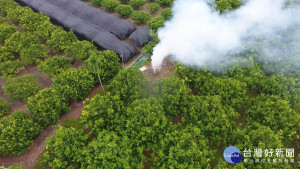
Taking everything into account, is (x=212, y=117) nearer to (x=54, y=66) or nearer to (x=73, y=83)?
(x=73, y=83)

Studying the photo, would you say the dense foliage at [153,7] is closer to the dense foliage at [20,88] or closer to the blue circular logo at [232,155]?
the dense foliage at [20,88]

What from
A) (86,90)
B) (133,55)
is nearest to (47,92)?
(86,90)

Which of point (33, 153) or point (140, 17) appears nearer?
point (33, 153)

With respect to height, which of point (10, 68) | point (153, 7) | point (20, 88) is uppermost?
point (153, 7)

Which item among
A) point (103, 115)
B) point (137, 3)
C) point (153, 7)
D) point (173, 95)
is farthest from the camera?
point (137, 3)

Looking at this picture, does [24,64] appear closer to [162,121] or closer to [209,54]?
[162,121]

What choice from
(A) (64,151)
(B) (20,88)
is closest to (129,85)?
(A) (64,151)

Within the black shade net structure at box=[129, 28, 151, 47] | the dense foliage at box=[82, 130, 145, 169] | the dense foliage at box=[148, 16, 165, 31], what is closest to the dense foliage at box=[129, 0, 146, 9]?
the dense foliage at box=[148, 16, 165, 31]

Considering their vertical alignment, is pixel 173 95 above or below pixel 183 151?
above
